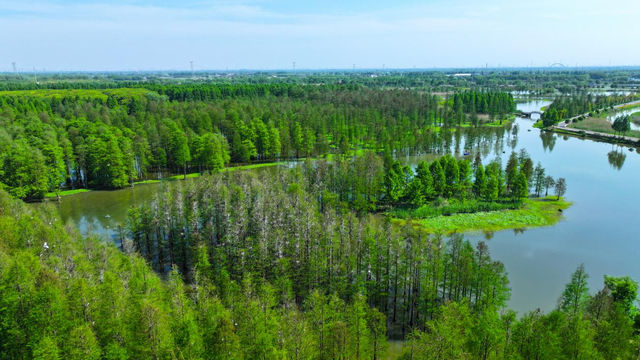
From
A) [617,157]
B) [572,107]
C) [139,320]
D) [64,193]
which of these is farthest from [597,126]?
[139,320]

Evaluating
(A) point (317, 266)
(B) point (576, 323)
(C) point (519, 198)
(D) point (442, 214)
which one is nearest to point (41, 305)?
(A) point (317, 266)

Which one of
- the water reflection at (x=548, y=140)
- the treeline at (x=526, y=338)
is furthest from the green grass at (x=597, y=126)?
the treeline at (x=526, y=338)

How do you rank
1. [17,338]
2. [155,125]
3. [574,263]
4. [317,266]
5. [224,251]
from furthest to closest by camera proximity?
[155,125] → [574,263] → [224,251] → [317,266] → [17,338]

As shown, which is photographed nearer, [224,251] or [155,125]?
[224,251]

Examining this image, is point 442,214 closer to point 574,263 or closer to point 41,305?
point 574,263

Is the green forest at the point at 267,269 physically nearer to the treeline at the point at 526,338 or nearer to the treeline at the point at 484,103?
the treeline at the point at 526,338

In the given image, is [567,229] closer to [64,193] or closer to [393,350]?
[393,350]
